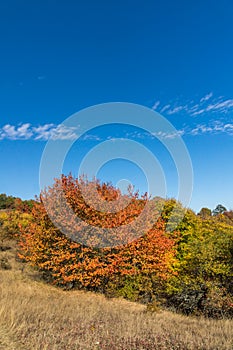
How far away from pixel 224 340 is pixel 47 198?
39.8 feet

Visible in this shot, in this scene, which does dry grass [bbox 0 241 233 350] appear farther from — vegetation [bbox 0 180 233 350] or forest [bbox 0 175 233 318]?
forest [bbox 0 175 233 318]

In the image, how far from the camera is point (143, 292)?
17125 mm

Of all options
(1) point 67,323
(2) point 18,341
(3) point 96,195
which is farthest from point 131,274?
(2) point 18,341

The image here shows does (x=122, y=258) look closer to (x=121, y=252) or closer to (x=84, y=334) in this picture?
(x=121, y=252)

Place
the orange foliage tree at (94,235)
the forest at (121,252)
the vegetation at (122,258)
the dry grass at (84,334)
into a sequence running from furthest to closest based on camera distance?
1. the orange foliage tree at (94,235)
2. the forest at (121,252)
3. the vegetation at (122,258)
4. the dry grass at (84,334)

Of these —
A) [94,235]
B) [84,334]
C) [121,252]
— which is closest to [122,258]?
[121,252]

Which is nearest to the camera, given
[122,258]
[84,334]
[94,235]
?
[84,334]

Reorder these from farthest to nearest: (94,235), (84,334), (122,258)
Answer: (122,258), (94,235), (84,334)

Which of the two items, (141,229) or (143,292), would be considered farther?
(143,292)

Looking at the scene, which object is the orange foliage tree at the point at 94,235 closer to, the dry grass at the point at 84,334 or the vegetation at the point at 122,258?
the vegetation at the point at 122,258

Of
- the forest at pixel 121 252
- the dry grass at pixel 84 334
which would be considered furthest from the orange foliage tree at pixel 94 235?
the dry grass at pixel 84 334

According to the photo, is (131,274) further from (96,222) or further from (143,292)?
(96,222)

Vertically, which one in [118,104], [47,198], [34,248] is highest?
[118,104]

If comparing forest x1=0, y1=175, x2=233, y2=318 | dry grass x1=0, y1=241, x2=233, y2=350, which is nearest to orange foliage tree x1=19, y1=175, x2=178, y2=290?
forest x1=0, y1=175, x2=233, y2=318
